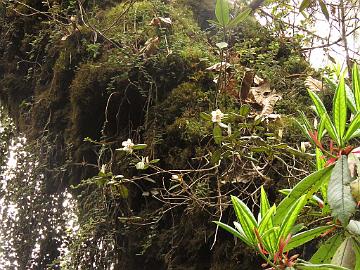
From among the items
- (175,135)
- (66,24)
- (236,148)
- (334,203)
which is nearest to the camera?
(334,203)

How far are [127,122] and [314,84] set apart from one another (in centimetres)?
80

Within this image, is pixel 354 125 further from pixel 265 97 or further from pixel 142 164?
pixel 265 97

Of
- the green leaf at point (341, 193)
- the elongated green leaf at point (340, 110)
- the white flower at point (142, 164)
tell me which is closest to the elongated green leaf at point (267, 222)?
the green leaf at point (341, 193)

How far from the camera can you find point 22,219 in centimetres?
239

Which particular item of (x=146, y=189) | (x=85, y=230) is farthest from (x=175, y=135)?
(x=85, y=230)

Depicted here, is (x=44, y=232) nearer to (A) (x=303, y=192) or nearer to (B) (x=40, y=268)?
(B) (x=40, y=268)

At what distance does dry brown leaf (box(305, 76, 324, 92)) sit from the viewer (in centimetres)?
183

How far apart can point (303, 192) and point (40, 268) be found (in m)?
1.86

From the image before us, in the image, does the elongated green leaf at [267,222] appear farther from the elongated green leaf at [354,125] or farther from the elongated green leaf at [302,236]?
the elongated green leaf at [354,125]

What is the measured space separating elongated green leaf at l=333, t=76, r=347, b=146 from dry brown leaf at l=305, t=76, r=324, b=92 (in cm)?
91

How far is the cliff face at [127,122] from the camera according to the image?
1.47 m

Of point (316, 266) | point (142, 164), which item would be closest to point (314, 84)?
point (142, 164)

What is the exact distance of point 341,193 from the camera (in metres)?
0.81

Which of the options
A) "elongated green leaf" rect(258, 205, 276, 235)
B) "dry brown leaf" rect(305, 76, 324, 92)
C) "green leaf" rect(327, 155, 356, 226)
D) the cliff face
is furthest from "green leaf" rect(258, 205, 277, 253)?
"dry brown leaf" rect(305, 76, 324, 92)
